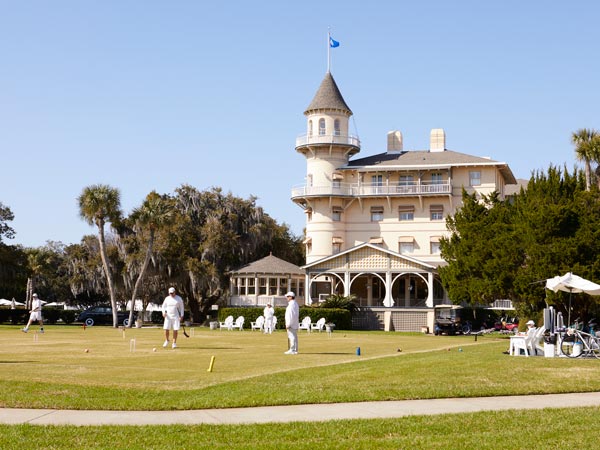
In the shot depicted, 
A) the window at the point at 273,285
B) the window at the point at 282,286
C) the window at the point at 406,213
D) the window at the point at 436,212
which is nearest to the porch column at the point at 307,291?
the window at the point at 282,286

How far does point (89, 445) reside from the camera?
9.12 meters

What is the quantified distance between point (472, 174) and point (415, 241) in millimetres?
7249

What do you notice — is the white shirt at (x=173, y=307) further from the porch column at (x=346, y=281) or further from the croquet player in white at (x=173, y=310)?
the porch column at (x=346, y=281)

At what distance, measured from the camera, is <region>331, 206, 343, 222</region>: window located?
230ft

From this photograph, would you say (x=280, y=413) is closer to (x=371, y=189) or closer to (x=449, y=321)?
(x=449, y=321)

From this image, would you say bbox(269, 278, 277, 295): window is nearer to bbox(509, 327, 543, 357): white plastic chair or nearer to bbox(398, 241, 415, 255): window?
bbox(398, 241, 415, 255): window

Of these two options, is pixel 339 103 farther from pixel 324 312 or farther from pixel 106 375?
pixel 106 375

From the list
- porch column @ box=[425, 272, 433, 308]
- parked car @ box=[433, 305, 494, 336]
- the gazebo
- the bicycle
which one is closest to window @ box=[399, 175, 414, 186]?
the gazebo

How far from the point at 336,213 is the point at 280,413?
59.0 meters

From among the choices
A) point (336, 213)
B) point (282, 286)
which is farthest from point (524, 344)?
point (336, 213)

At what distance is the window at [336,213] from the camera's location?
230 ft

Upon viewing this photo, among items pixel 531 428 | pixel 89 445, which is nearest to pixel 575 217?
pixel 531 428

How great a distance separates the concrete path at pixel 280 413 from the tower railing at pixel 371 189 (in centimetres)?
5477

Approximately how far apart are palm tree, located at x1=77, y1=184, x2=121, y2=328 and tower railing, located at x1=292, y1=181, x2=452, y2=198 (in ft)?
57.1
